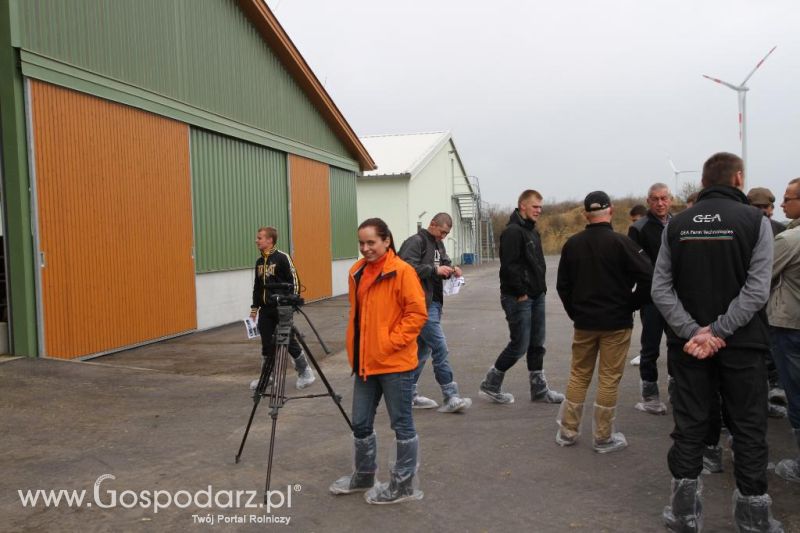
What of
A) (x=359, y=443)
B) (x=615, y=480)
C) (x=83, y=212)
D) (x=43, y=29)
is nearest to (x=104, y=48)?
(x=43, y=29)

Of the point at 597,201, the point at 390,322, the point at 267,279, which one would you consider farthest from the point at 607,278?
the point at 267,279

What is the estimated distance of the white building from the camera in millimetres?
31984

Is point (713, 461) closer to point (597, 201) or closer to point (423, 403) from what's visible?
point (597, 201)

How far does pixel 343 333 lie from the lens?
12039mm

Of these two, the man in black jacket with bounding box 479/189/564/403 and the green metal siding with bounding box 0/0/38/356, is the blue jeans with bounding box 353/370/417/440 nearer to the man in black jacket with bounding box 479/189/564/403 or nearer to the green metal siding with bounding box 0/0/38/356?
the man in black jacket with bounding box 479/189/564/403

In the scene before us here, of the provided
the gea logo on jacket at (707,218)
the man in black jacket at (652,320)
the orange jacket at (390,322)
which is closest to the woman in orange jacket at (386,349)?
the orange jacket at (390,322)

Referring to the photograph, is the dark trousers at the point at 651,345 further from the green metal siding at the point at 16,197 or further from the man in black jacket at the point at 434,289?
the green metal siding at the point at 16,197

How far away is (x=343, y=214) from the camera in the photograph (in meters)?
20.2

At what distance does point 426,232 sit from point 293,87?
38.6 ft

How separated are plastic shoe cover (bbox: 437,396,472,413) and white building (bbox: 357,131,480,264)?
24188mm

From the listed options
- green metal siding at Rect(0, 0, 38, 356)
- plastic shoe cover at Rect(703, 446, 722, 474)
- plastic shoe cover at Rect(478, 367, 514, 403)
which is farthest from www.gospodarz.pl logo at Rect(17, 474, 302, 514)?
green metal siding at Rect(0, 0, 38, 356)

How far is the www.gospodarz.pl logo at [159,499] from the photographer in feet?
14.2

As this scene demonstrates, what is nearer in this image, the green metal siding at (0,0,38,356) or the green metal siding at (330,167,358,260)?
the green metal siding at (0,0,38,356)

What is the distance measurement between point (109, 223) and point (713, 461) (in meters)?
8.55
